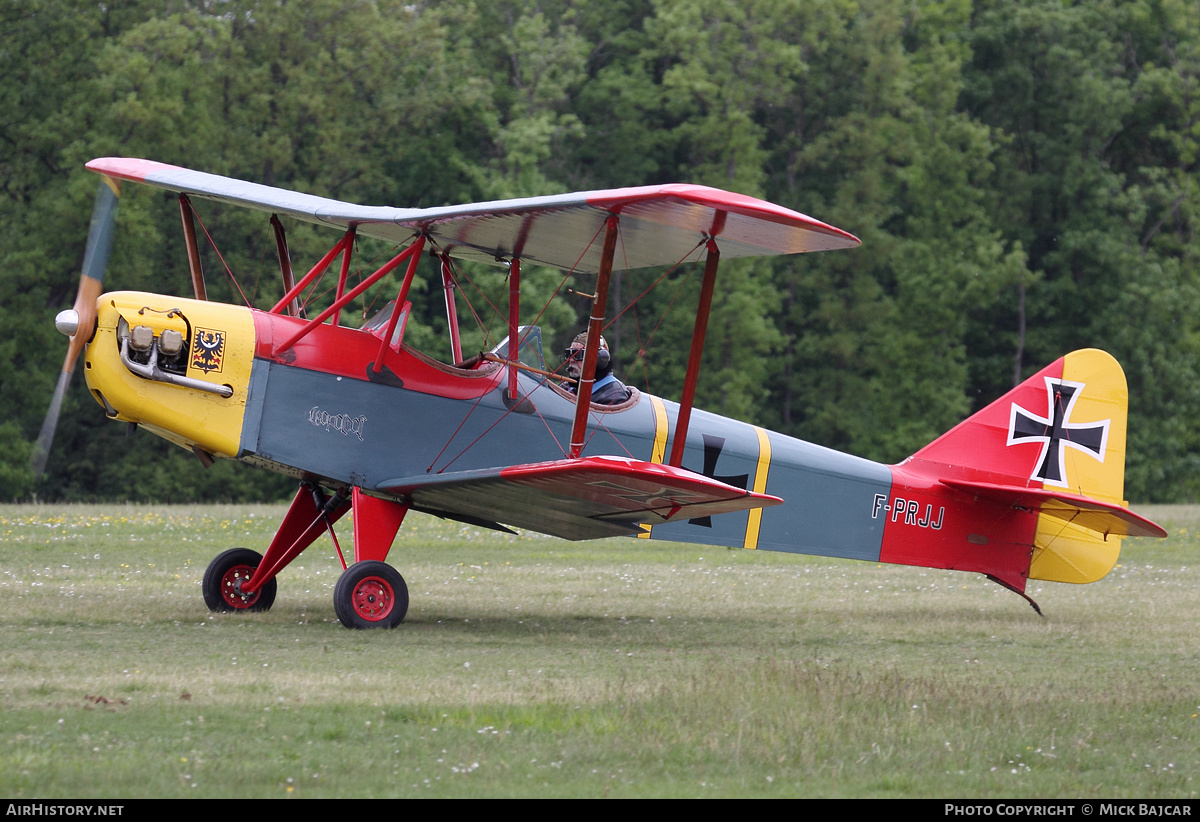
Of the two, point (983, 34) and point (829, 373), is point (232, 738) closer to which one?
point (829, 373)

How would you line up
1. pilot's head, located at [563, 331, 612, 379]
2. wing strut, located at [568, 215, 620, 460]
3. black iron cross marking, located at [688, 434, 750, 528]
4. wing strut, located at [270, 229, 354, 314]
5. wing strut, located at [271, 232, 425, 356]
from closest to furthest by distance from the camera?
wing strut, located at [568, 215, 620, 460] < wing strut, located at [271, 232, 425, 356] < wing strut, located at [270, 229, 354, 314] < black iron cross marking, located at [688, 434, 750, 528] < pilot's head, located at [563, 331, 612, 379]

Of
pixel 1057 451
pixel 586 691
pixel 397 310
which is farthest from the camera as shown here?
pixel 1057 451

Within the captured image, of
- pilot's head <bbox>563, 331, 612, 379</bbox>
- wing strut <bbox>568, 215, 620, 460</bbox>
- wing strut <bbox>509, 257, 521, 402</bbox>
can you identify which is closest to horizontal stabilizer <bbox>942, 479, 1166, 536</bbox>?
pilot's head <bbox>563, 331, 612, 379</bbox>

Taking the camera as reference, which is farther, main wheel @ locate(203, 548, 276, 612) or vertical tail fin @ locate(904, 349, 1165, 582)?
vertical tail fin @ locate(904, 349, 1165, 582)

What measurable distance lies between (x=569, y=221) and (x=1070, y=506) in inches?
202

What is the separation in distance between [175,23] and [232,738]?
34.3 metres

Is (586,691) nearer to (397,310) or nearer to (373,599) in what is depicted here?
(373,599)

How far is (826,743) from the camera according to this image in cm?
648

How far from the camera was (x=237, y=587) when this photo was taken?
10.7m

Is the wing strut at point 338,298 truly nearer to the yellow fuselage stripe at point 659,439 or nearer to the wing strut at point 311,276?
the wing strut at point 311,276

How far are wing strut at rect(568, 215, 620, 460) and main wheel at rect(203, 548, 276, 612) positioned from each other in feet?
10.1

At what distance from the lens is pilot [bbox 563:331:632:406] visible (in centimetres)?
1110

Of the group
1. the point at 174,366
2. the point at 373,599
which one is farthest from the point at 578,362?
the point at 174,366

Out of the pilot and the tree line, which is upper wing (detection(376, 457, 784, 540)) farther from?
the tree line
